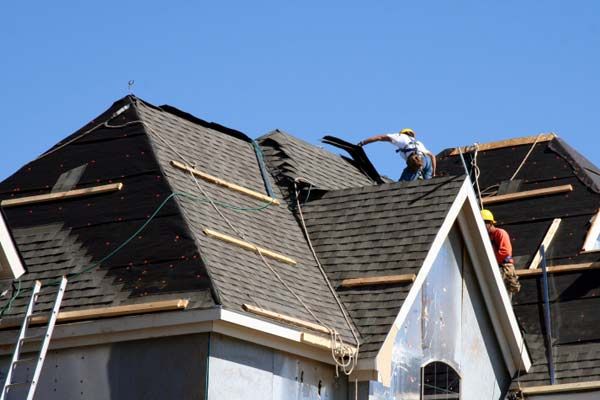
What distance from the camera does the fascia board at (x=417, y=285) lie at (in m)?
17.3

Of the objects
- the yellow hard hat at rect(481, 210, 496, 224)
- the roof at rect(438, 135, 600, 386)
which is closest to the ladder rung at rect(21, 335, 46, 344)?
the roof at rect(438, 135, 600, 386)

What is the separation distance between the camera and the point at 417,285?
18.1m

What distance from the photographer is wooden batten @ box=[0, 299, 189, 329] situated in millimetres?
15867

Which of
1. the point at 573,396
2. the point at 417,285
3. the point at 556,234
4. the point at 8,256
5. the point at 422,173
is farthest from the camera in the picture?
the point at 422,173

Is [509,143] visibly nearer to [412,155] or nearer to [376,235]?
[412,155]

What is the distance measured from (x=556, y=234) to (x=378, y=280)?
544 cm

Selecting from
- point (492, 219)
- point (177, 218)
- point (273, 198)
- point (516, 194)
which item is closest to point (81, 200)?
point (177, 218)

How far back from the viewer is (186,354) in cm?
1588

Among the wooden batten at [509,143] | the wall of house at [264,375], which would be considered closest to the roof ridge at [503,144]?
the wooden batten at [509,143]

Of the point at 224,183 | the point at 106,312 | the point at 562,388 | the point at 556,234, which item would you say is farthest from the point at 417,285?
the point at 556,234

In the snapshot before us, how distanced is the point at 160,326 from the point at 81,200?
→ 10.2 feet

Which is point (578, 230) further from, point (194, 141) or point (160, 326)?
point (160, 326)

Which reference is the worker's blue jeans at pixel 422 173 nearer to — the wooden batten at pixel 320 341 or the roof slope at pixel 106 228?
the roof slope at pixel 106 228

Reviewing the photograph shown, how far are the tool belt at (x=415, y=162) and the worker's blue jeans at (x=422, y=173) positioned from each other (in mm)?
56
